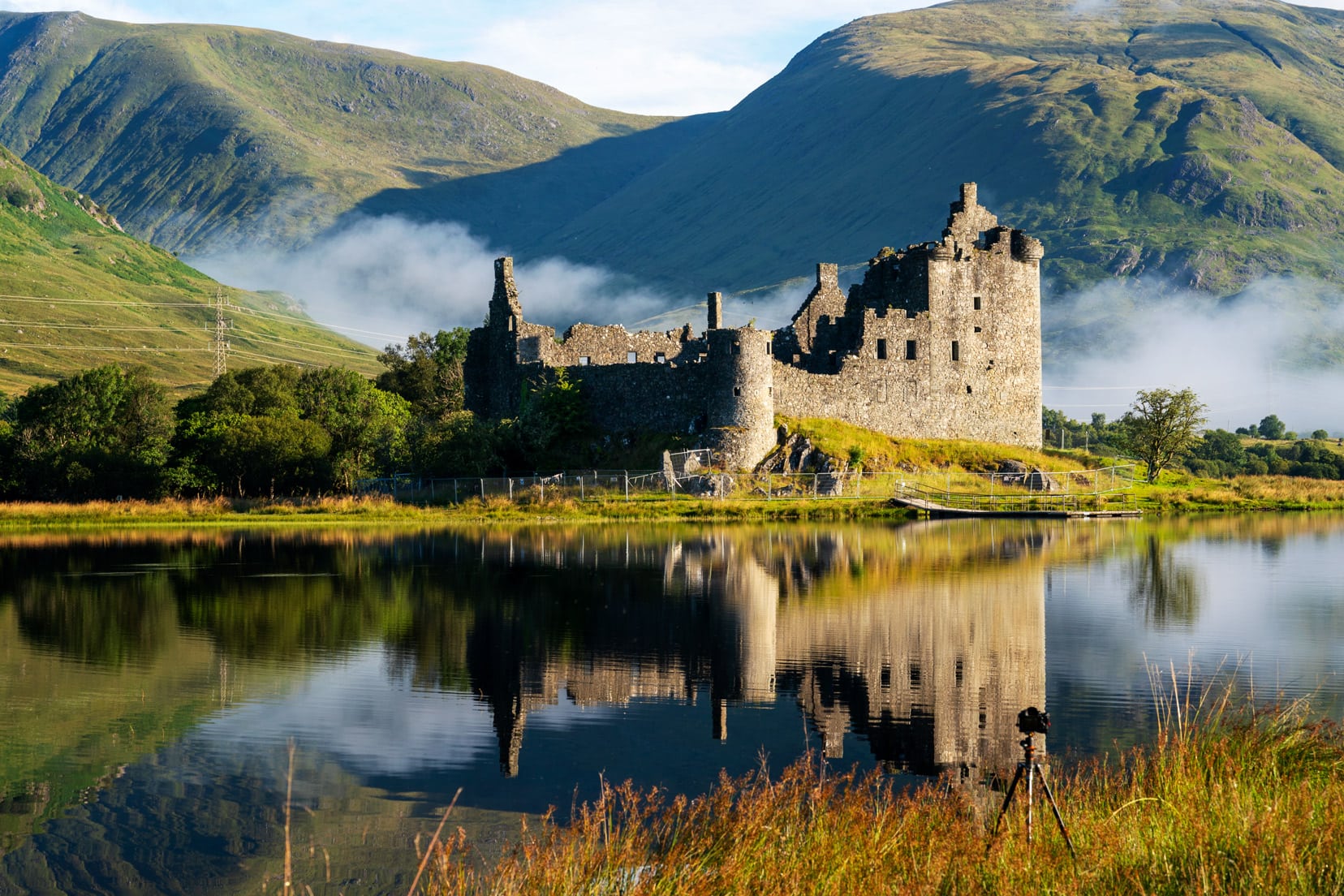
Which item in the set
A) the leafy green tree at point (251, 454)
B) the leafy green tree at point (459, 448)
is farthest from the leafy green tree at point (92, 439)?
the leafy green tree at point (459, 448)

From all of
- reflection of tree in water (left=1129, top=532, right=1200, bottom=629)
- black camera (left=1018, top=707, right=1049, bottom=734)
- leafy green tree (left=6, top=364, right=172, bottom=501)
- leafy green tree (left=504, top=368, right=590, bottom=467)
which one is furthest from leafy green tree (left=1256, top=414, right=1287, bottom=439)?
black camera (left=1018, top=707, right=1049, bottom=734)

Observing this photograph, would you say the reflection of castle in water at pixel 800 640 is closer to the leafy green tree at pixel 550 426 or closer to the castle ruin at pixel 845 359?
the castle ruin at pixel 845 359

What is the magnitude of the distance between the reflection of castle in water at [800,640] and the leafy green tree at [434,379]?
43.3 m

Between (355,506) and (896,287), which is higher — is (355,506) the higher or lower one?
the lower one

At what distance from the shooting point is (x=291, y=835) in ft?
51.8

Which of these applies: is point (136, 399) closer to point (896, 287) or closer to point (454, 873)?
point (896, 287)

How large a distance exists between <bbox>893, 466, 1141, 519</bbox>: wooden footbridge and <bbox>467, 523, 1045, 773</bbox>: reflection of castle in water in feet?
64.0

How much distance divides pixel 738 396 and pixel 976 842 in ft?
186

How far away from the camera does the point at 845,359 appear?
249 feet

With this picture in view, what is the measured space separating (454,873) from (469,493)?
55853 millimetres

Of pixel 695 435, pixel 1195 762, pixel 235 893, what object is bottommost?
pixel 235 893

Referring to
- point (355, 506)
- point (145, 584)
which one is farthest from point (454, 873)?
point (355, 506)

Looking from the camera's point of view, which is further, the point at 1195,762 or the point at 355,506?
the point at 355,506

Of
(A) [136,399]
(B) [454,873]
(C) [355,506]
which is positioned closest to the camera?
(B) [454,873]
